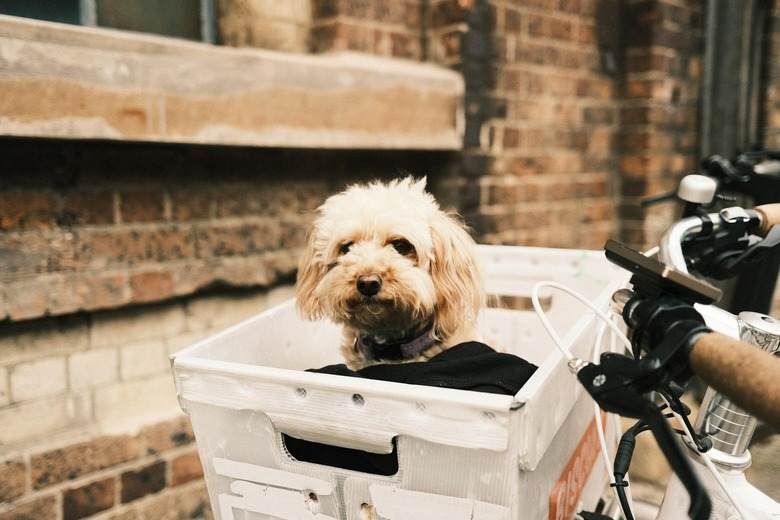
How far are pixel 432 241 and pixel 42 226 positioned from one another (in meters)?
1.04

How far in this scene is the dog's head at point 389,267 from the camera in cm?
147

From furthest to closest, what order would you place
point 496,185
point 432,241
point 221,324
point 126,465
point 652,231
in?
point 652,231, point 496,185, point 221,324, point 126,465, point 432,241

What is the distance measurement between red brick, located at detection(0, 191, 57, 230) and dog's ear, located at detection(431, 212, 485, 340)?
103 centimetres

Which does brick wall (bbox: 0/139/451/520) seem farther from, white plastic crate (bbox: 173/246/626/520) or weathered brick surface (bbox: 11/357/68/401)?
white plastic crate (bbox: 173/246/626/520)

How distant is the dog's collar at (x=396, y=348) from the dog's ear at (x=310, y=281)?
13 cm

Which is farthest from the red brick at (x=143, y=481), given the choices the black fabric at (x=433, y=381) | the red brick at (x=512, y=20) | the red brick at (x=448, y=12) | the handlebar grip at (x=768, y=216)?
the red brick at (x=512, y=20)

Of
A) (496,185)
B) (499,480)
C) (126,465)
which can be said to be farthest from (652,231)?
(499,480)

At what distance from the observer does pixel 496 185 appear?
2830 millimetres

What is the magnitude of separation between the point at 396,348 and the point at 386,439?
0.66 meters

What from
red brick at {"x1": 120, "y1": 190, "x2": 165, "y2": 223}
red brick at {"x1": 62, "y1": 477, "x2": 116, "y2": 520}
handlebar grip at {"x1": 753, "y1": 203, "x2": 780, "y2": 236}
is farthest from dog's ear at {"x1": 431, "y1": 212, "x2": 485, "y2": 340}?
red brick at {"x1": 62, "y1": 477, "x2": 116, "y2": 520}

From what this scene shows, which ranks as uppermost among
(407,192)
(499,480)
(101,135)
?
(101,135)

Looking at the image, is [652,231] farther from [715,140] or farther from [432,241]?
[432,241]

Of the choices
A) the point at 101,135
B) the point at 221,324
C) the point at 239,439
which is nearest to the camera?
the point at 239,439

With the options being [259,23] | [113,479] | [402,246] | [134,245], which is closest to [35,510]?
[113,479]
